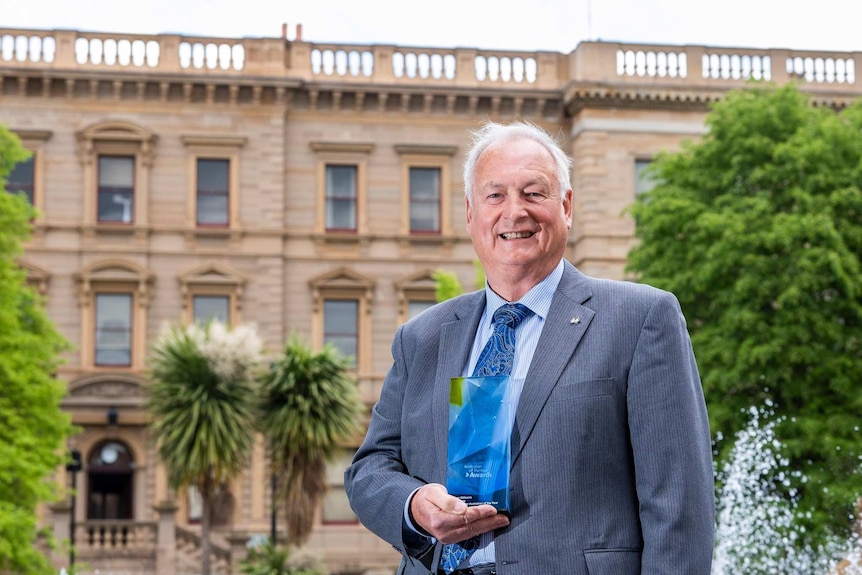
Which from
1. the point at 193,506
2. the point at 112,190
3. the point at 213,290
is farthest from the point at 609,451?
the point at 112,190

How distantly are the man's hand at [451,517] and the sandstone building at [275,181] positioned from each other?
32.6 meters

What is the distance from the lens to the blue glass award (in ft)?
11.5

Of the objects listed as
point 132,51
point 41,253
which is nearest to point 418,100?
point 132,51

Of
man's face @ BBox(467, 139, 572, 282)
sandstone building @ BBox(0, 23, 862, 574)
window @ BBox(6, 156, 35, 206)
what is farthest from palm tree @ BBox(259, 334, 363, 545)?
man's face @ BBox(467, 139, 572, 282)

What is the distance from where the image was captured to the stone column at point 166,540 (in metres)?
32.1

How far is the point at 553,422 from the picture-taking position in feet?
11.8

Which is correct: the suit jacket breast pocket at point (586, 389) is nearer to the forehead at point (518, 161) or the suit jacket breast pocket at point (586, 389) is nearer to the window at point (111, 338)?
the forehead at point (518, 161)

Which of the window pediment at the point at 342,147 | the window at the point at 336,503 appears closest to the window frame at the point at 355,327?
the window at the point at 336,503

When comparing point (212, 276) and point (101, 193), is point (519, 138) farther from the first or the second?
point (101, 193)

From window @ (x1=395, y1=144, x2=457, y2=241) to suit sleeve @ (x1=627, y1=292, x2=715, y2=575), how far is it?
116ft

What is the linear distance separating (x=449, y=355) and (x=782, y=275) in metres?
24.7

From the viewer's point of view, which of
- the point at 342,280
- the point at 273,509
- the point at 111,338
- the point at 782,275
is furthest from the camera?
the point at 342,280

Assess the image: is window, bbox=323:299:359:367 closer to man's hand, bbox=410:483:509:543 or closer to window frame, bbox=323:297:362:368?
window frame, bbox=323:297:362:368

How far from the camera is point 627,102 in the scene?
1534 inches
